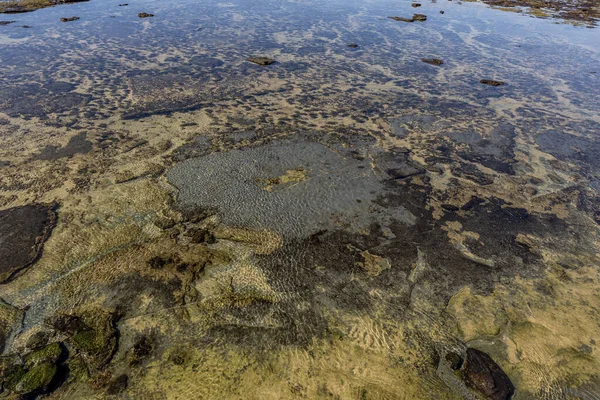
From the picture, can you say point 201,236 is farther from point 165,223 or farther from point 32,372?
point 32,372

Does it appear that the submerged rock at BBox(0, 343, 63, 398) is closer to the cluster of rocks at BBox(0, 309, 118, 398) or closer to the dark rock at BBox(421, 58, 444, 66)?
the cluster of rocks at BBox(0, 309, 118, 398)

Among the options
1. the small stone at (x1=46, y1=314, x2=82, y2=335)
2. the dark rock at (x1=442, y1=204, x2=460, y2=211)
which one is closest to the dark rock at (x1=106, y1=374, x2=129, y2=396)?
the small stone at (x1=46, y1=314, x2=82, y2=335)

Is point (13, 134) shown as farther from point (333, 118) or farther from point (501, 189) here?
point (501, 189)

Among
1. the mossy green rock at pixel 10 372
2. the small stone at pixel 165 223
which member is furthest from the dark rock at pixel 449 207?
the mossy green rock at pixel 10 372

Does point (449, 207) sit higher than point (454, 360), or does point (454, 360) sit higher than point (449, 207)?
point (449, 207)

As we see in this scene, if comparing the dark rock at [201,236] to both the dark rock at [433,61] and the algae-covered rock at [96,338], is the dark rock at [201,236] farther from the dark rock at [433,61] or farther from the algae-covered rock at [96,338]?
the dark rock at [433,61]

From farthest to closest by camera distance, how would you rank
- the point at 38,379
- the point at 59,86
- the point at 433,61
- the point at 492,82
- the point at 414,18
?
the point at 414,18 → the point at 433,61 → the point at 492,82 → the point at 59,86 → the point at 38,379

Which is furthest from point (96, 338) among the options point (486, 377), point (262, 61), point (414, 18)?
point (414, 18)
